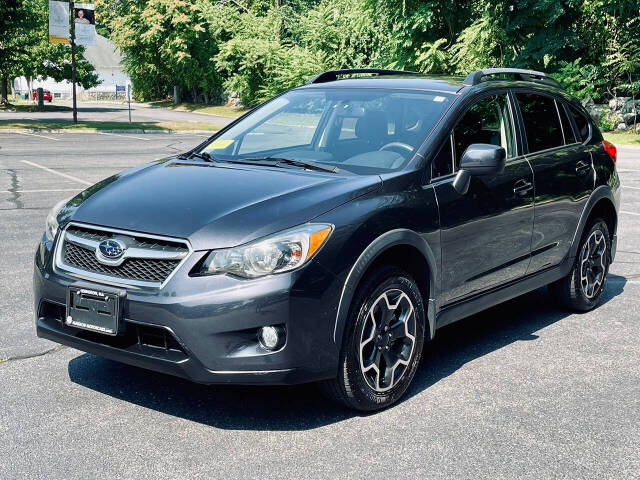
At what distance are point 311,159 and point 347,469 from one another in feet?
6.32

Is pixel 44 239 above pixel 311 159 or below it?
below

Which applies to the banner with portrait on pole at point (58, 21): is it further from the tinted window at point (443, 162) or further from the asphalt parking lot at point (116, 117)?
the tinted window at point (443, 162)

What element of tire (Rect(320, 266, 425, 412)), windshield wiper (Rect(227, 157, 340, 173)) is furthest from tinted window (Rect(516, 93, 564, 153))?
tire (Rect(320, 266, 425, 412))

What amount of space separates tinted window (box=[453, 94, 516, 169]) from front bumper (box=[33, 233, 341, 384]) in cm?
154

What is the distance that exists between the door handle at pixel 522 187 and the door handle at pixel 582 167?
0.81m

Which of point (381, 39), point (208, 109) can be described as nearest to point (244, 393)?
point (381, 39)

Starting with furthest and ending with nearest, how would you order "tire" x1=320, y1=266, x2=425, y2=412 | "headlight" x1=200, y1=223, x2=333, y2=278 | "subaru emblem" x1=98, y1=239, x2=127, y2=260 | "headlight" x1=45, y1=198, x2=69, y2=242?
"headlight" x1=45, y1=198, x2=69, y2=242 → "tire" x1=320, y1=266, x2=425, y2=412 → "subaru emblem" x1=98, y1=239, x2=127, y2=260 → "headlight" x1=200, y1=223, x2=333, y2=278

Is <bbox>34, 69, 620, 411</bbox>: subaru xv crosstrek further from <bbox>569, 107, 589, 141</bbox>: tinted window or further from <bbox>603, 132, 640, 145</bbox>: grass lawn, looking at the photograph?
<bbox>603, 132, 640, 145</bbox>: grass lawn

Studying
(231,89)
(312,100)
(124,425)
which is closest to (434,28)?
(231,89)

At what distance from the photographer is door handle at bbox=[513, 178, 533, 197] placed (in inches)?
208

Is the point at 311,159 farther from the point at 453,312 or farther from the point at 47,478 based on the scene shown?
the point at 47,478

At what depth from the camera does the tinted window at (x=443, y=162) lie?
472cm

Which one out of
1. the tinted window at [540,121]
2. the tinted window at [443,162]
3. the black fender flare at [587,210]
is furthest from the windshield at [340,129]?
the black fender flare at [587,210]

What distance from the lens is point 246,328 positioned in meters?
3.76
